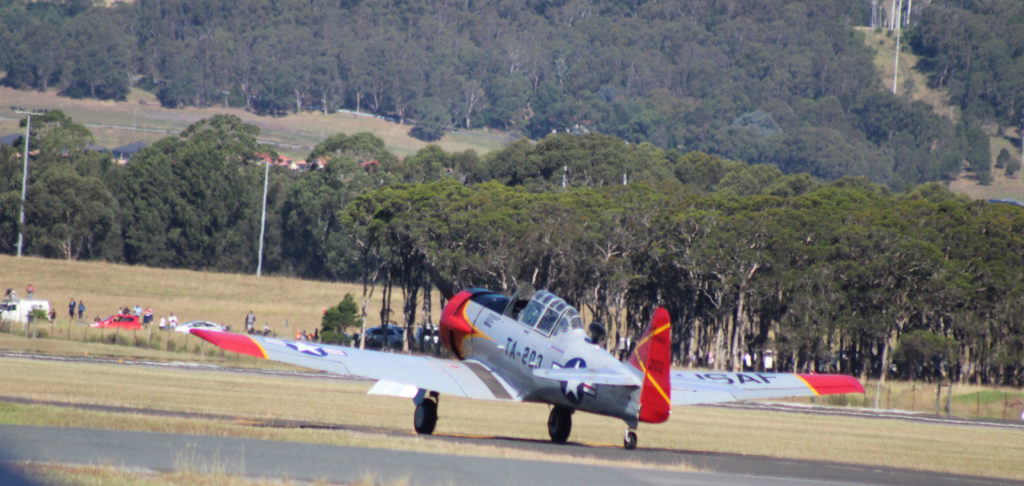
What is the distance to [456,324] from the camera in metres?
23.2

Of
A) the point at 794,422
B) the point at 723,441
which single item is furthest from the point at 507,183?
the point at 723,441

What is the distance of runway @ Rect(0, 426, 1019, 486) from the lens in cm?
1448

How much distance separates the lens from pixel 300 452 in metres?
16.7

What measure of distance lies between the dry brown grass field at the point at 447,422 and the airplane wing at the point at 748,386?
2.03 meters

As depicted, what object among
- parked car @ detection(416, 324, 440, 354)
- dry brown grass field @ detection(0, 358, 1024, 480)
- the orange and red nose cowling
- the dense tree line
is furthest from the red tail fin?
parked car @ detection(416, 324, 440, 354)

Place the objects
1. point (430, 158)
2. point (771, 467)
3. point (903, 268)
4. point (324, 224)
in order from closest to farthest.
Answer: point (771, 467)
point (903, 268)
point (324, 224)
point (430, 158)

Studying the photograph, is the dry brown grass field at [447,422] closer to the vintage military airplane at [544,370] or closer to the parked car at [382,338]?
the vintage military airplane at [544,370]

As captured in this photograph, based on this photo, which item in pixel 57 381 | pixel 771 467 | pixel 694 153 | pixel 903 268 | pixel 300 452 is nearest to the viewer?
pixel 300 452

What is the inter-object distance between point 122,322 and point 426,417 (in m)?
51.9

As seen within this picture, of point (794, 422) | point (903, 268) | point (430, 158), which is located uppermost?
point (430, 158)

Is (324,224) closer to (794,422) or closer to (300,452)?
(794,422)

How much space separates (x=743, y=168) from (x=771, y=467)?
13160 centimetres

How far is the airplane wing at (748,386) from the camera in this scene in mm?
20500

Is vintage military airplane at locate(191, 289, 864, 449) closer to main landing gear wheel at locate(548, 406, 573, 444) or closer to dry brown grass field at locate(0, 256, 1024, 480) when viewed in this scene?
main landing gear wheel at locate(548, 406, 573, 444)
